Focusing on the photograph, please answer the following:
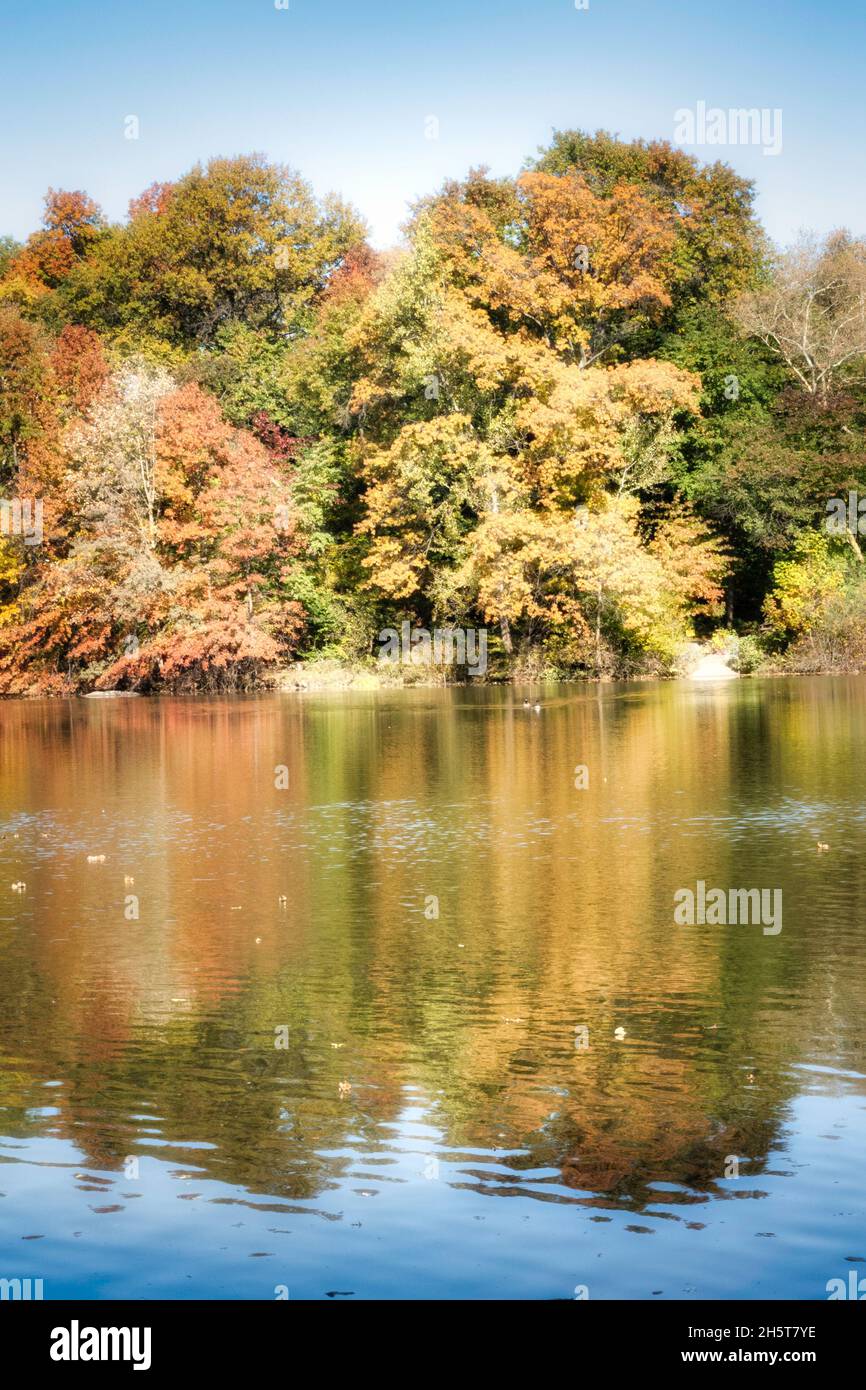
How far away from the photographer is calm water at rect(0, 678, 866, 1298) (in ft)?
21.3

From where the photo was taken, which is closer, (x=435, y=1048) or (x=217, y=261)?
(x=435, y=1048)

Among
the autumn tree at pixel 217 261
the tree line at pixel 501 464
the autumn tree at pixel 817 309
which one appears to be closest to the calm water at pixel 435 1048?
the tree line at pixel 501 464

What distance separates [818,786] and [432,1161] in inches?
629

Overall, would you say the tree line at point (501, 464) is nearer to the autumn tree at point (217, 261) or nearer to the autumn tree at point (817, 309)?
the autumn tree at point (817, 309)

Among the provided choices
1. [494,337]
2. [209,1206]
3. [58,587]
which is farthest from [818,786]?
[58,587]

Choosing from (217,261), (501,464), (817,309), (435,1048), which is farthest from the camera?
(217,261)

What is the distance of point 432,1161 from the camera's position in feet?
24.6

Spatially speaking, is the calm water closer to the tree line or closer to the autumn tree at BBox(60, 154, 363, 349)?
the tree line

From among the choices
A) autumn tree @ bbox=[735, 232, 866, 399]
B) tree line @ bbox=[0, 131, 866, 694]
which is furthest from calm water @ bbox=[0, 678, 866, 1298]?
autumn tree @ bbox=[735, 232, 866, 399]

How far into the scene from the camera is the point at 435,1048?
9.62 metres

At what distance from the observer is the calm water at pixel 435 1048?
21.3ft

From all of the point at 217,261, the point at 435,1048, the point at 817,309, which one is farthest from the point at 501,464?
the point at 435,1048

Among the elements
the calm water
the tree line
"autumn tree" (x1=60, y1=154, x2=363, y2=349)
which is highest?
"autumn tree" (x1=60, y1=154, x2=363, y2=349)

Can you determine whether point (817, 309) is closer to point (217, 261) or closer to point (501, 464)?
point (501, 464)
